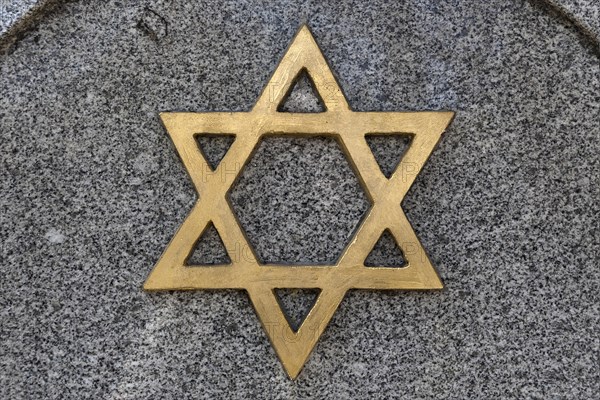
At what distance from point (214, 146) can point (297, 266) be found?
0.77 ft

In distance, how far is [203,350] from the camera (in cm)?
104

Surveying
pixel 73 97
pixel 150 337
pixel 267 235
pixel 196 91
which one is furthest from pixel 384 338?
pixel 73 97

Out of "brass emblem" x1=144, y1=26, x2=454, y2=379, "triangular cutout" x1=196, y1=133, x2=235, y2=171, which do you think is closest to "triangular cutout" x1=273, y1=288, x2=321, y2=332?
"brass emblem" x1=144, y1=26, x2=454, y2=379

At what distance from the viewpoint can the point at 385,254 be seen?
1049 mm

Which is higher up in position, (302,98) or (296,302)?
(302,98)

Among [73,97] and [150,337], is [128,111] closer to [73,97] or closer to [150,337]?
[73,97]

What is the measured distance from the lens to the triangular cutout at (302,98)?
1056mm

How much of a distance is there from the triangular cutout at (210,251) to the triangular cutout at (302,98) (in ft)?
0.74

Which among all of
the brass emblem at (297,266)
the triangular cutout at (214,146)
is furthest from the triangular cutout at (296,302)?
the triangular cutout at (214,146)

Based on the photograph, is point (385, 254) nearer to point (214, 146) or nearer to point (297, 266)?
point (297, 266)

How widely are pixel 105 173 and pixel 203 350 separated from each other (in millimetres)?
321

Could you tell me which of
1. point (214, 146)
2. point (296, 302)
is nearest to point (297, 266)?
point (296, 302)

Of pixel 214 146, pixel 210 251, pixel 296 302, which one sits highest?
pixel 214 146

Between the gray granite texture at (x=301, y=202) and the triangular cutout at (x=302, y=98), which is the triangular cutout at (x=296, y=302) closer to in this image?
the gray granite texture at (x=301, y=202)
